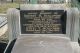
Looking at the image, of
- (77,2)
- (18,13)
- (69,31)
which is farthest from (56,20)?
(77,2)

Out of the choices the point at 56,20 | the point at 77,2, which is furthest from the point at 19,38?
the point at 77,2

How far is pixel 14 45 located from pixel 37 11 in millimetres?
1495

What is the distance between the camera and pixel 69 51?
838 cm

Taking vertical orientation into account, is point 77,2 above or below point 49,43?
above

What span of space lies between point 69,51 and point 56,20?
1566mm

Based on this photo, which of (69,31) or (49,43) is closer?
(49,43)

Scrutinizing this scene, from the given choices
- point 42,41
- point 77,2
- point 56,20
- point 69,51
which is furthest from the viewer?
point 77,2

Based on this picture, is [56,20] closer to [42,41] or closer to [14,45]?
[42,41]

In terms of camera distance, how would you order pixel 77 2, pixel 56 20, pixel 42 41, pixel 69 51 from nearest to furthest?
pixel 69 51 → pixel 42 41 → pixel 56 20 → pixel 77 2

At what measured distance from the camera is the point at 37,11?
966 centimetres

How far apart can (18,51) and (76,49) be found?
2.16m

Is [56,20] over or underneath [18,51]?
over

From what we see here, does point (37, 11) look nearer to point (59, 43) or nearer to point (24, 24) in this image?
point (24, 24)

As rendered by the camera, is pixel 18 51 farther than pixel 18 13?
No
